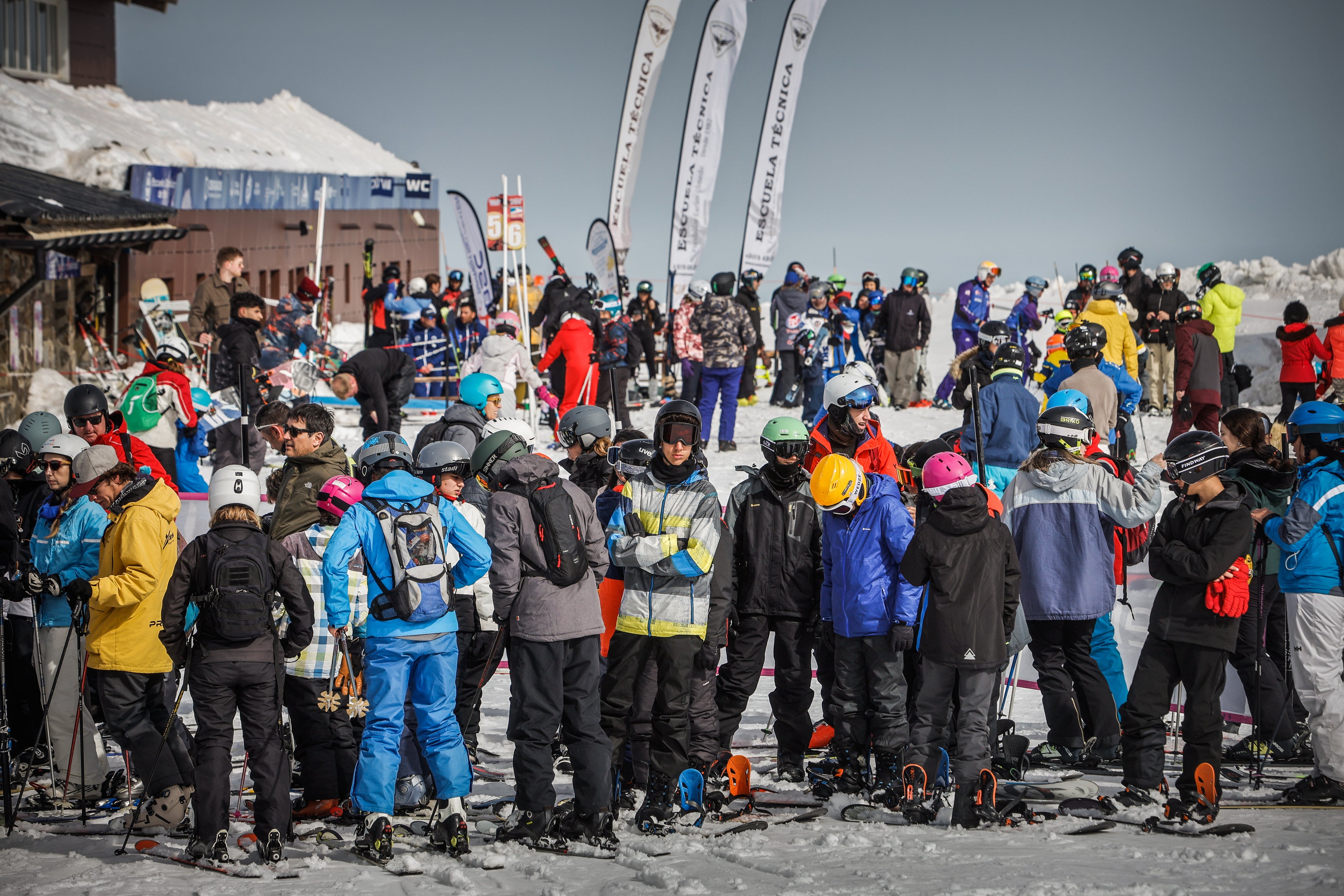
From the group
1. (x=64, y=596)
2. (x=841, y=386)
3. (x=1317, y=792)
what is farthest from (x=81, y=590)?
(x=1317, y=792)

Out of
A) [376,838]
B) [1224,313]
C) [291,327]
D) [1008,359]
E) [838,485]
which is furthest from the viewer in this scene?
[291,327]

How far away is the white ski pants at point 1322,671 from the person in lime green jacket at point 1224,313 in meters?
10.5

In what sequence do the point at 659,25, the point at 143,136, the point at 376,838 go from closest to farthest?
the point at 376,838 < the point at 659,25 < the point at 143,136

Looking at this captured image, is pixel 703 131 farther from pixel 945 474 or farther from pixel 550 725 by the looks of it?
pixel 550 725

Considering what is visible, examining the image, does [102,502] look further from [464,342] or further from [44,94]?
[44,94]

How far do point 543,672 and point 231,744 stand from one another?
130 centimetres

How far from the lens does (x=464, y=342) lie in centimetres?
1844

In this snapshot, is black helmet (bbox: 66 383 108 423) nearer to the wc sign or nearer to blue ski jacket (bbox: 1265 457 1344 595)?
blue ski jacket (bbox: 1265 457 1344 595)

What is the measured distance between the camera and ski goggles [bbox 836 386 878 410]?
6.55 metres

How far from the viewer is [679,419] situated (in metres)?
5.35

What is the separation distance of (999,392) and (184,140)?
72.6 ft

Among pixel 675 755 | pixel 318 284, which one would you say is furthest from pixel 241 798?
pixel 318 284

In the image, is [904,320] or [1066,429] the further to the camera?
[904,320]

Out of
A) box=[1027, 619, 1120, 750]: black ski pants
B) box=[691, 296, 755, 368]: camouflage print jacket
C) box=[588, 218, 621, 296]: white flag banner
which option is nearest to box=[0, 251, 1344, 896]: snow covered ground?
box=[1027, 619, 1120, 750]: black ski pants
